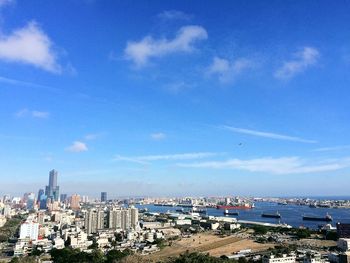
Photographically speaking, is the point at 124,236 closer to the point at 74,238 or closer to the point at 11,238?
the point at 74,238

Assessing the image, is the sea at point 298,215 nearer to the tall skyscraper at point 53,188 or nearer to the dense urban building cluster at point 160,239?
the dense urban building cluster at point 160,239

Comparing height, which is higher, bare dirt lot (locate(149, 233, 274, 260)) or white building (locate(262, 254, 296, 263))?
white building (locate(262, 254, 296, 263))

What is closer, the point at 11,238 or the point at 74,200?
the point at 11,238

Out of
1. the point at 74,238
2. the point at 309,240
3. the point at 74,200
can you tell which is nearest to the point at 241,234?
the point at 309,240

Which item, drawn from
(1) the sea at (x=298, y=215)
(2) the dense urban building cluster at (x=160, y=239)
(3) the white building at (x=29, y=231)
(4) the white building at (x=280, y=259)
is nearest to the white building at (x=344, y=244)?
(2) the dense urban building cluster at (x=160, y=239)

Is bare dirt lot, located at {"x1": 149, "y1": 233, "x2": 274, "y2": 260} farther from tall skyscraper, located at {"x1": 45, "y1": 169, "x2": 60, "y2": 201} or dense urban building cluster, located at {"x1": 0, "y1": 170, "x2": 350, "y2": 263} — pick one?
tall skyscraper, located at {"x1": 45, "y1": 169, "x2": 60, "y2": 201}

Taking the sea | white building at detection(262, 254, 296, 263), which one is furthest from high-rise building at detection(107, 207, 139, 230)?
white building at detection(262, 254, 296, 263)
